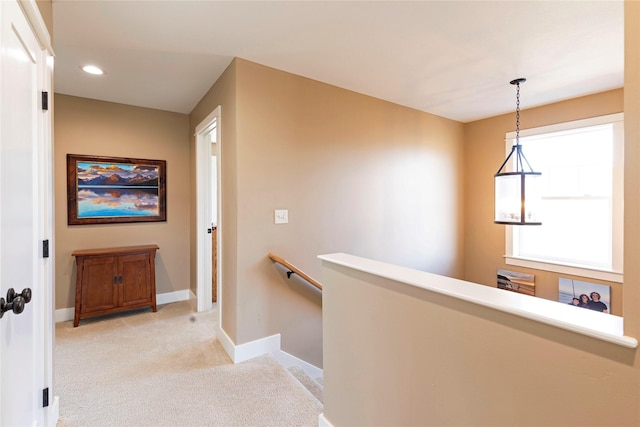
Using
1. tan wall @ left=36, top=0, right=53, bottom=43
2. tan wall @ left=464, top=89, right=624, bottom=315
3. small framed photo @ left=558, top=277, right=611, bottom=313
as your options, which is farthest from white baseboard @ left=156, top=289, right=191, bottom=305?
small framed photo @ left=558, top=277, right=611, bottom=313

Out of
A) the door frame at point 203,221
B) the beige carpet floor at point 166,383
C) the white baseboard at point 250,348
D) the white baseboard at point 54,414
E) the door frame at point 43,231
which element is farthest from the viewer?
the door frame at point 203,221

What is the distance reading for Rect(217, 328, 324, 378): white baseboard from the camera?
2.46 m

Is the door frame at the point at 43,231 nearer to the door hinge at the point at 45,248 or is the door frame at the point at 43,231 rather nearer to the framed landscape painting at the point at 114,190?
the door hinge at the point at 45,248

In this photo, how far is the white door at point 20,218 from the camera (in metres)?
1.11

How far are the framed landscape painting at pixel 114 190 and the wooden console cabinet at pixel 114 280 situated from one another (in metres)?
0.41

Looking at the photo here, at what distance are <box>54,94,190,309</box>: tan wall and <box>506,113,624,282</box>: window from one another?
4338 mm

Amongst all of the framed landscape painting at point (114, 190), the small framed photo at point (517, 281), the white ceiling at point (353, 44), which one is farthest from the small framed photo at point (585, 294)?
the framed landscape painting at point (114, 190)

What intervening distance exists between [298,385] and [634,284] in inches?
79.3

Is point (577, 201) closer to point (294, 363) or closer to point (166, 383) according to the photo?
point (294, 363)

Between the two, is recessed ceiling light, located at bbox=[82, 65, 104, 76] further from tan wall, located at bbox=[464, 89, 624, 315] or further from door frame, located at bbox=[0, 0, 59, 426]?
tan wall, located at bbox=[464, 89, 624, 315]

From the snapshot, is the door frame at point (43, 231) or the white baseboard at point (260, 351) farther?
the white baseboard at point (260, 351)

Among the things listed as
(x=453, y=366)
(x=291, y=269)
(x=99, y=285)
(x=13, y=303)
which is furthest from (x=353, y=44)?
(x=99, y=285)

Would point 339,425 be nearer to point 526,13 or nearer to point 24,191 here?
point 24,191

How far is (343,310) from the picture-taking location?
5.33 feet
